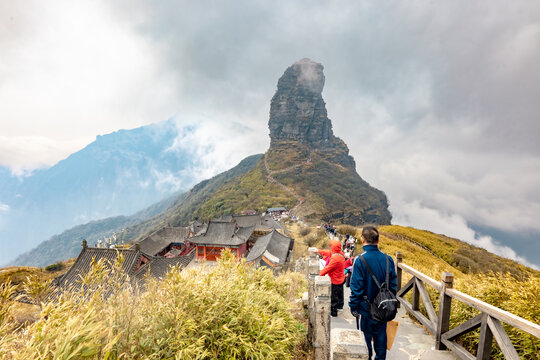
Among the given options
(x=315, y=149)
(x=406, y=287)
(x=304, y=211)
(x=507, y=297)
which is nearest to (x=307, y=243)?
(x=406, y=287)

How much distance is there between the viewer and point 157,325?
130 inches

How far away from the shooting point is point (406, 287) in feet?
20.7

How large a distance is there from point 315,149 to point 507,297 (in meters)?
143

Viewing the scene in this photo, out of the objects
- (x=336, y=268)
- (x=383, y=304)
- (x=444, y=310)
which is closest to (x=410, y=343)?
(x=444, y=310)

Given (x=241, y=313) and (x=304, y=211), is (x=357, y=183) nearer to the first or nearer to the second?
(x=304, y=211)

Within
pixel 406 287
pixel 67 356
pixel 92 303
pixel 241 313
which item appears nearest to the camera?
pixel 67 356

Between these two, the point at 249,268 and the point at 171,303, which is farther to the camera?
the point at 249,268

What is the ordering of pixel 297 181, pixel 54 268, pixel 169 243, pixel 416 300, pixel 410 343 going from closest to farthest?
pixel 410 343
pixel 416 300
pixel 54 268
pixel 169 243
pixel 297 181

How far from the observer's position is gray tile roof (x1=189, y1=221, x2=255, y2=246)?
111 ft

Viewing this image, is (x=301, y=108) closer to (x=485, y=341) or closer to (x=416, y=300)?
(x=416, y=300)

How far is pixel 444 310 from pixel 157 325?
16.5ft

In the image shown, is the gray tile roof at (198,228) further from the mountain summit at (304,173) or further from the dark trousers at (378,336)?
the dark trousers at (378,336)

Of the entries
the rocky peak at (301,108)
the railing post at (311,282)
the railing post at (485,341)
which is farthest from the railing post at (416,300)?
the rocky peak at (301,108)

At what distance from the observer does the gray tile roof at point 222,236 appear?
3388 cm
